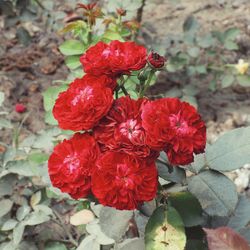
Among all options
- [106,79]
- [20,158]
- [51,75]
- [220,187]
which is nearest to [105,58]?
[106,79]

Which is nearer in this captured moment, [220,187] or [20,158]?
[220,187]

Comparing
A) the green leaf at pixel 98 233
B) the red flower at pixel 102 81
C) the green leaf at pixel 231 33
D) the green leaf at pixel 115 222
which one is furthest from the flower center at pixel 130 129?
the green leaf at pixel 231 33

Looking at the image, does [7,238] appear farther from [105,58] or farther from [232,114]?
[232,114]

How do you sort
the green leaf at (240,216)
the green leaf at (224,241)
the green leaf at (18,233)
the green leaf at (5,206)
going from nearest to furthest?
the green leaf at (224,241) → the green leaf at (240,216) → the green leaf at (18,233) → the green leaf at (5,206)

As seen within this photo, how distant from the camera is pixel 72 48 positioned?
6.05ft

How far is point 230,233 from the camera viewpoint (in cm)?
94

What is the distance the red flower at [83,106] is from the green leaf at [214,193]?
12.6 inches

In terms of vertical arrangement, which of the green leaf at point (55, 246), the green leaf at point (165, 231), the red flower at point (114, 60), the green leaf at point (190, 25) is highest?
the red flower at point (114, 60)

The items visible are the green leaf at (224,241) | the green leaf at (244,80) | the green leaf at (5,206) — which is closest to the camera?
the green leaf at (224,241)

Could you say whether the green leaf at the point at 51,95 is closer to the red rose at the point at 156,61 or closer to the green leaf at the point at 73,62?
the green leaf at the point at 73,62

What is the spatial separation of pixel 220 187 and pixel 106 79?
37cm

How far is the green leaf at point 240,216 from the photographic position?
57.4 inches

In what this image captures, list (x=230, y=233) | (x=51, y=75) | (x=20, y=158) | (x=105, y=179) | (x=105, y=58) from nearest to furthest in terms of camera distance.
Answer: (x=230, y=233)
(x=105, y=179)
(x=105, y=58)
(x=20, y=158)
(x=51, y=75)

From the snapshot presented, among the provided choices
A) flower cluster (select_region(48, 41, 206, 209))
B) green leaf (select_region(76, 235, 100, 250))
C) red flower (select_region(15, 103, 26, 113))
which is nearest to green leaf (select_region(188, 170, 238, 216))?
flower cluster (select_region(48, 41, 206, 209))
